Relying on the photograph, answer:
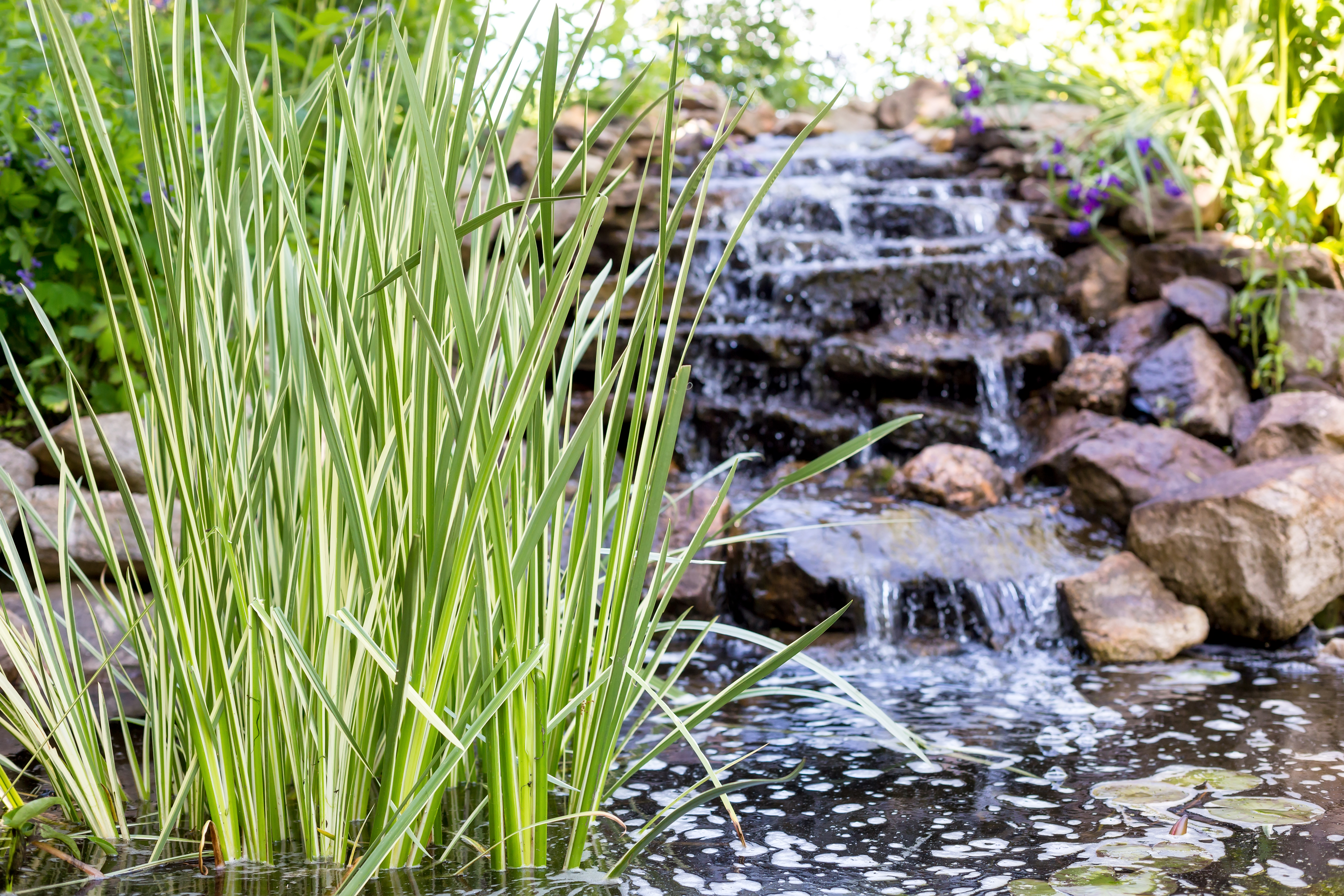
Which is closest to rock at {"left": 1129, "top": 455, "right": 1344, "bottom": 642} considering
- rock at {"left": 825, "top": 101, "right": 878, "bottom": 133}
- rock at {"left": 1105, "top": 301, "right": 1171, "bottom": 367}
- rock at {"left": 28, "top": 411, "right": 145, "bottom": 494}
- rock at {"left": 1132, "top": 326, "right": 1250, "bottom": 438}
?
rock at {"left": 1132, "top": 326, "right": 1250, "bottom": 438}

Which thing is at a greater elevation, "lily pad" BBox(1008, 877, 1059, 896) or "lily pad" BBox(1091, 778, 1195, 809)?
"lily pad" BBox(1008, 877, 1059, 896)

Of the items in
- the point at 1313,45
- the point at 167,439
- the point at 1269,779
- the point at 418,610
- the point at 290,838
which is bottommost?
the point at 1269,779

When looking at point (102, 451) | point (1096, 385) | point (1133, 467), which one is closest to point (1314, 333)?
point (1096, 385)

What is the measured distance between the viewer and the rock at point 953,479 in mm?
3955

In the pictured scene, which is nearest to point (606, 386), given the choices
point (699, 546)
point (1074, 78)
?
point (699, 546)

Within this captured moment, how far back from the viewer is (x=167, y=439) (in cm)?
111

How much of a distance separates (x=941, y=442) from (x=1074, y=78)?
3310 millimetres

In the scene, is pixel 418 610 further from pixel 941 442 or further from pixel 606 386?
pixel 941 442

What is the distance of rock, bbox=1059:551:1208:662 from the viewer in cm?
303

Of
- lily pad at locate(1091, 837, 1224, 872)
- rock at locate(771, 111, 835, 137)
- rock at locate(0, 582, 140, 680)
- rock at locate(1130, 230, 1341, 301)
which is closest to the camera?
lily pad at locate(1091, 837, 1224, 872)

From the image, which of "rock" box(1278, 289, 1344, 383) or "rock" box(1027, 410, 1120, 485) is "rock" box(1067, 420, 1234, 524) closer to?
"rock" box(1027, 410, 1120, 485)

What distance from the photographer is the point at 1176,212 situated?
513 centimetres

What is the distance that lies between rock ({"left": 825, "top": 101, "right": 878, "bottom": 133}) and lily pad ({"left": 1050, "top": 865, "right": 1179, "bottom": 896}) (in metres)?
7.68

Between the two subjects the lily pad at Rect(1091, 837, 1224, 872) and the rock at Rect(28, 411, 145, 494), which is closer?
the lily pad at Rect(1091, 837, 1224, 872)
